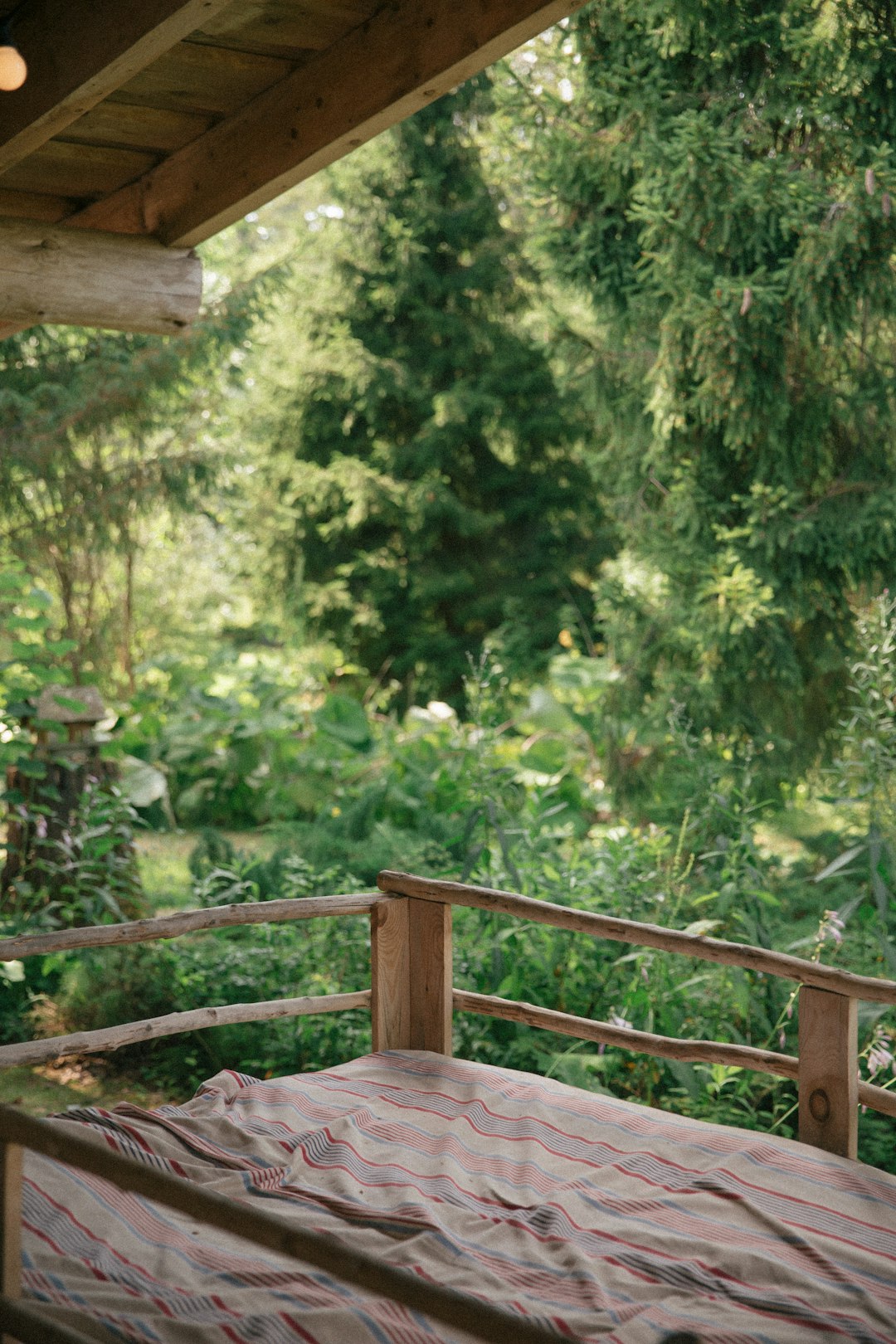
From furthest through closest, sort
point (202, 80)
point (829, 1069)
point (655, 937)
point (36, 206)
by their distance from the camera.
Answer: point (36, 206) < point (202, 80) < point (655, 937) < point (829, 1069)

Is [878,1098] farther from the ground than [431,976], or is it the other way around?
[431,976]

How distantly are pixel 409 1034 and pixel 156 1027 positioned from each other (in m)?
0.75

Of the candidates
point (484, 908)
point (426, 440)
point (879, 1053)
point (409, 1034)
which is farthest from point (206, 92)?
point (426, 440)

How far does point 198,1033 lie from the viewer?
16.3ft

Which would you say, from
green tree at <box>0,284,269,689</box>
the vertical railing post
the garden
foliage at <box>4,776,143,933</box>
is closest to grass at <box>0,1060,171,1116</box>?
the garden

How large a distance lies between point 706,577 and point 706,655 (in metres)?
0.36

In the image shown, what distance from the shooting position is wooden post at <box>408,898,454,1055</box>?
3.57 meters

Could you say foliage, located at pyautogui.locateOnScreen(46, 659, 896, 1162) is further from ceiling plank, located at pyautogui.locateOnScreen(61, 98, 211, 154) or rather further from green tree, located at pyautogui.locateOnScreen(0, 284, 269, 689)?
green tree, located at pyautogui.locateOnScreen(0, 284, 269, 689)

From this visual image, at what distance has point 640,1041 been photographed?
3309mm

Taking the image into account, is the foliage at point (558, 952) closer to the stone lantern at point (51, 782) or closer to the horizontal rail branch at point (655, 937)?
the stone lantern at point (51, 782)

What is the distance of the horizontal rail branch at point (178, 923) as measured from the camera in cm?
309

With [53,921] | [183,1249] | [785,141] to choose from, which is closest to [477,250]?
[785,141]

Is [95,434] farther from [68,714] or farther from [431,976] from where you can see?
[431,976]

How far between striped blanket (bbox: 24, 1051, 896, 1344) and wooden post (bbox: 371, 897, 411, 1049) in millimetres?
233
